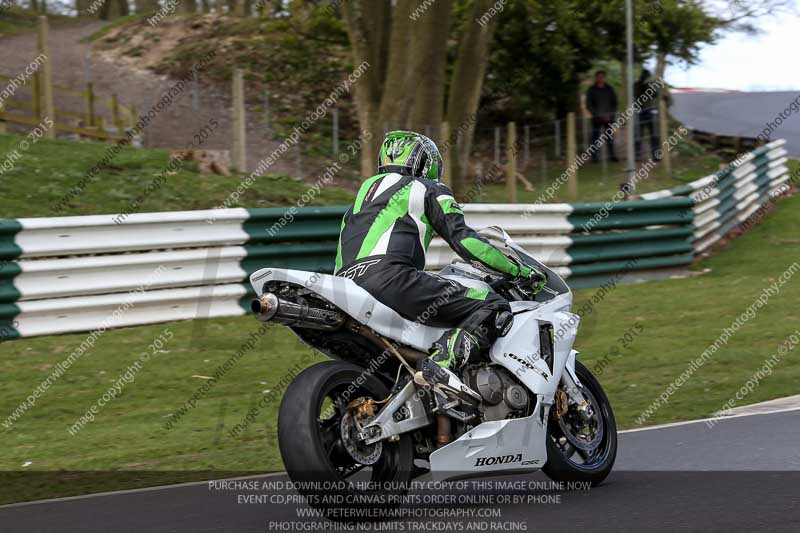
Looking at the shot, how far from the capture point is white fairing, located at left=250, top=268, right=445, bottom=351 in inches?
210

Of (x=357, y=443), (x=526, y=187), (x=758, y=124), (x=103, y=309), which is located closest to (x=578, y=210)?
(x=103, y=309)

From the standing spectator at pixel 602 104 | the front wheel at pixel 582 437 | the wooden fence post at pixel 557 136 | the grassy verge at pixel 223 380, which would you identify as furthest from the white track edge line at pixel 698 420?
the wooden fence post at pixel 557 136

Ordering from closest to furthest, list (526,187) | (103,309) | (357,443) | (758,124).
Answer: (357,443), (103,309), (526,187), (758,124)

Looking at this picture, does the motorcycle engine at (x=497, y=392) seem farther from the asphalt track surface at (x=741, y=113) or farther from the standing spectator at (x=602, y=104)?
the asphalt track surface at (x=741, y=113)

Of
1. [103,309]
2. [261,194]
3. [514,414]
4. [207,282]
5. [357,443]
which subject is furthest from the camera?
[261,194]

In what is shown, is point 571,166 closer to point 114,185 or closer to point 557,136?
point 557,136

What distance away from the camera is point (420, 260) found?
589 cm

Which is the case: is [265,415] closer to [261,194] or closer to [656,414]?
[656,414]

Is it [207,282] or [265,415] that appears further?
[207,282]

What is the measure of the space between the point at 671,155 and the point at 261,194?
13.0 m

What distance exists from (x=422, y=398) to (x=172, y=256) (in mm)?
5884

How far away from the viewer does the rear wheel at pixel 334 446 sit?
16.4 feet

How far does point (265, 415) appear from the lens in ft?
28.0

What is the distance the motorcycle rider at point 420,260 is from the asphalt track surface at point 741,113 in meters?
24.3
